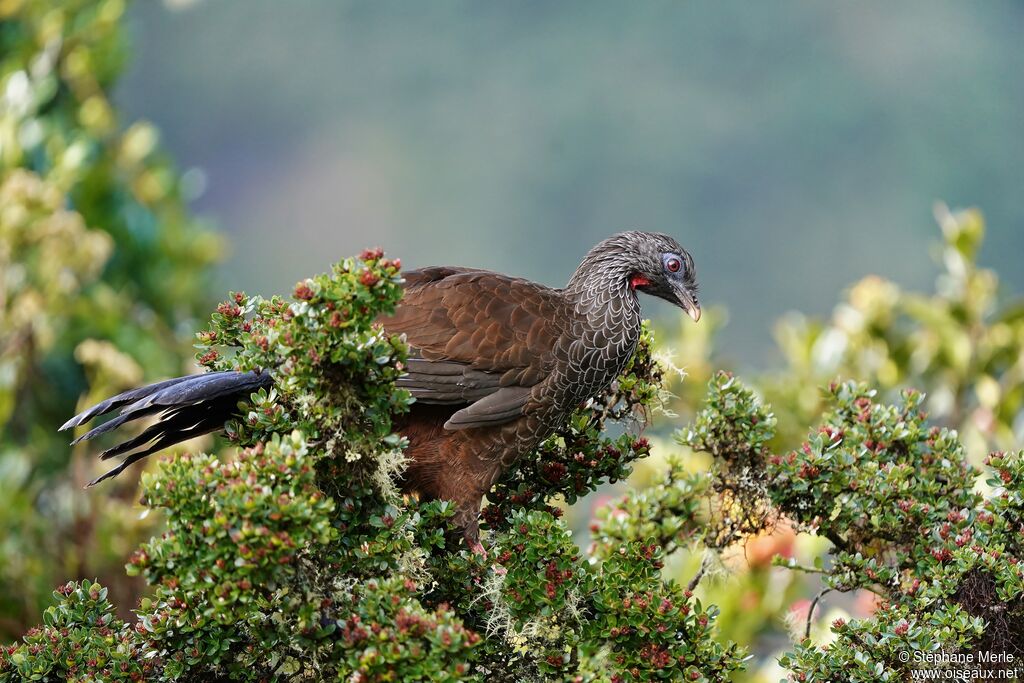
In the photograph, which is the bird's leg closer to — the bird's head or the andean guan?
the andean guan

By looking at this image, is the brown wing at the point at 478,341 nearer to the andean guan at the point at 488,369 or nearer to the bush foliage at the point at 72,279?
the andean guan at the point at 488,369

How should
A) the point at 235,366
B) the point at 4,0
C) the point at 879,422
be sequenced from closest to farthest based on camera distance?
the point at 235,366, the point at 879,422, the point at 4,0

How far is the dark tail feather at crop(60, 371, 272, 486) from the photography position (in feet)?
6.66

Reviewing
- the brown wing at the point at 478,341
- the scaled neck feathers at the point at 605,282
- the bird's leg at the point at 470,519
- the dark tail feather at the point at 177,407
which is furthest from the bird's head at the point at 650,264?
the dark tail feather at the point at 177,407

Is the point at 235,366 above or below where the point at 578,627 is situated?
above

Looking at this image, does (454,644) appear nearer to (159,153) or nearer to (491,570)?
(491,570)

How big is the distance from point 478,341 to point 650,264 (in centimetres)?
43

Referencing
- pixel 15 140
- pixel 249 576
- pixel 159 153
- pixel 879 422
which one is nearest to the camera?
pixel 249 576

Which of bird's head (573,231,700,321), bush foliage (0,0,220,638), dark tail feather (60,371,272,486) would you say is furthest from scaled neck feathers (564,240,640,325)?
bush foliage (0,0,220,638)

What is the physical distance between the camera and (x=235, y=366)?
204 centimetres

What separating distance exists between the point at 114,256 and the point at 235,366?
4099 mm

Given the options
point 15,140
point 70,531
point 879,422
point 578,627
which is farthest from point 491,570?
point 15,140

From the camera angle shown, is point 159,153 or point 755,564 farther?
point 159,153

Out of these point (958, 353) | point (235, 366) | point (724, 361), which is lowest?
point (235, 366)
